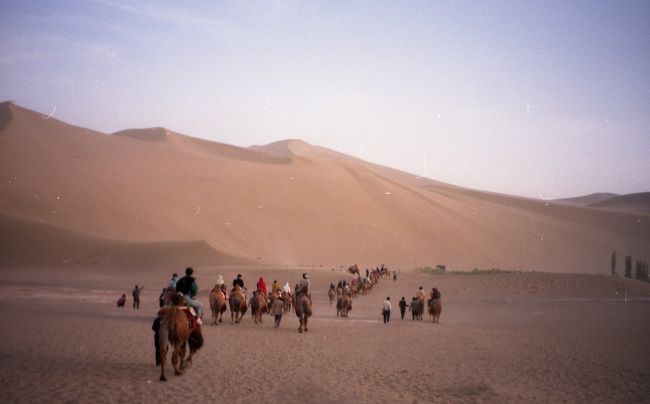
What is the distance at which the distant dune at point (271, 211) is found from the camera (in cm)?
5822

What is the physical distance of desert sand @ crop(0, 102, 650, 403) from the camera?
11.3m

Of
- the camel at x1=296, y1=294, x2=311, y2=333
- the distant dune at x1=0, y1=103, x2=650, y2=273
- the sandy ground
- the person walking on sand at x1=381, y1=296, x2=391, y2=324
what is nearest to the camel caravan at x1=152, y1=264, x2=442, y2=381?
the camel at x1=296, y1=294, x2=311, y2=333

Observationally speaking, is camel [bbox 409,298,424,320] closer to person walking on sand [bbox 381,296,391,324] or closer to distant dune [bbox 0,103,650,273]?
person walking on sand [bbox 381,296,391,324]

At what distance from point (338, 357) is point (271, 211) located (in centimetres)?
5500

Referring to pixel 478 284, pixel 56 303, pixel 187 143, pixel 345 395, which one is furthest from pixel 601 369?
pixel 187 143

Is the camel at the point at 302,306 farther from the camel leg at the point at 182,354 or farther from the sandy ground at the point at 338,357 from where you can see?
the camel leg at the point at 182,354

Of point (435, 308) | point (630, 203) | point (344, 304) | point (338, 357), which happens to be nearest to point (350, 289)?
point (344, 304)

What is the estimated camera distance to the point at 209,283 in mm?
37031

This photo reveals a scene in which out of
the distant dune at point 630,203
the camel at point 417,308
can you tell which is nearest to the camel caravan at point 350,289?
the camel at point 417,308

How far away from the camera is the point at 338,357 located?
46.3 feet

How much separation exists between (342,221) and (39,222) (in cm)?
3237

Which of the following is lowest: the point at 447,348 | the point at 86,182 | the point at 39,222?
the point at 447,348

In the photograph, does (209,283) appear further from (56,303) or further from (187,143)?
(187,143)

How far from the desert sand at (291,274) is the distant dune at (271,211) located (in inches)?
12.6
